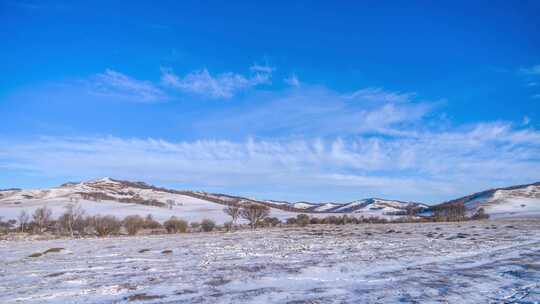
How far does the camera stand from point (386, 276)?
59.8 feet

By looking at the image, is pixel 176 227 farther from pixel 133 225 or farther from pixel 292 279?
pixel 292 279

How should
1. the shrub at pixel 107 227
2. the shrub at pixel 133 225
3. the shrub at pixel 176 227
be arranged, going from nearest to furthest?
the shrub at pixel 107 227 < the shrub at pixel 133 225 < the shrub at pixel 176 227

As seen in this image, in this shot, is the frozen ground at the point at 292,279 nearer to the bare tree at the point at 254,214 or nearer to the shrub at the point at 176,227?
the shrub at the point at 176,227

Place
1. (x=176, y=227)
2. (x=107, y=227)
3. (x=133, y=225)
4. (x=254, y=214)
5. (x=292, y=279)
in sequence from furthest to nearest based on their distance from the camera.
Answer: (x=254, y=214) < (x=133, y=225) < (x=176, y=227) < (x=107, y=227) < (x=292, y=279)

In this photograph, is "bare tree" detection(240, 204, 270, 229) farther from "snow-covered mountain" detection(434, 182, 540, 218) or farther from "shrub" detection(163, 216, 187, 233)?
"snow-covered mountain" detection(434, 182, 540, 218)

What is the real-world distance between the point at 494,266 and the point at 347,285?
28.2 feet

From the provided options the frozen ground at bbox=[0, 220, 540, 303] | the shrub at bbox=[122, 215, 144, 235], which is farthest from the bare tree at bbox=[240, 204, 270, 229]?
the frozen ground at bbox=[0, 220, 540, 303]

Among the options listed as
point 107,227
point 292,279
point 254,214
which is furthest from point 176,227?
point 292,279

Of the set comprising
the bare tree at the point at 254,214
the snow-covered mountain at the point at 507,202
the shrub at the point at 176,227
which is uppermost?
the snow-covered mountain at the point at 507,202

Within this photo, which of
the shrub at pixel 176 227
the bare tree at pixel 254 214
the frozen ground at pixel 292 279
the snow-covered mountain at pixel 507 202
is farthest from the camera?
the snow-covered mountain at pixel 507 202

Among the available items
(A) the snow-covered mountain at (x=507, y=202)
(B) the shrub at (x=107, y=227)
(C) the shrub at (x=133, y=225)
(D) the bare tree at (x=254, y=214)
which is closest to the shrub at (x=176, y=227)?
(C) the shrub at (x=133, y=225)

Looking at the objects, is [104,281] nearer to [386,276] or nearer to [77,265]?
[77,265]

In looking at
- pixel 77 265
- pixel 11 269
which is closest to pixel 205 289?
pixel 77 265

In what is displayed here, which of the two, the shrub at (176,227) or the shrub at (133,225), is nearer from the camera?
the shrub at (133,225)
